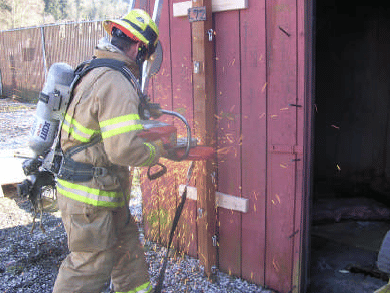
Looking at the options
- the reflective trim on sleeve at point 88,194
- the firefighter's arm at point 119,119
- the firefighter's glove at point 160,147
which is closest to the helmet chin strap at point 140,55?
the firefighter's arm at point 119,119

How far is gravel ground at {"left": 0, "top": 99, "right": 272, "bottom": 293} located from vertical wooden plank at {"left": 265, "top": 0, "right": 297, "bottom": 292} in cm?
36

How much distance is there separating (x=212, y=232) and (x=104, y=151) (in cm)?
152

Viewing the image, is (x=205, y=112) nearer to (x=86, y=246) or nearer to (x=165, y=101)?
(x=165, y=101)

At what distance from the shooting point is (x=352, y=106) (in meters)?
5.89

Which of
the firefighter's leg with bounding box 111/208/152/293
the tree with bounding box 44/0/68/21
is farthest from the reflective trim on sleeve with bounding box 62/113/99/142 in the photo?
the tree with bounding box 44/0/68/21

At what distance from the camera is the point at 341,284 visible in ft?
11.0

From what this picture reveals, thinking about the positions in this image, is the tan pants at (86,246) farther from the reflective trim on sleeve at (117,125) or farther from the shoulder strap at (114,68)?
the shoulder strap at (114,68)

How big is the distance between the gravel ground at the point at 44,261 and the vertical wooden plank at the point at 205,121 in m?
0.22

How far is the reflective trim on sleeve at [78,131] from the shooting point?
2504 millimetres

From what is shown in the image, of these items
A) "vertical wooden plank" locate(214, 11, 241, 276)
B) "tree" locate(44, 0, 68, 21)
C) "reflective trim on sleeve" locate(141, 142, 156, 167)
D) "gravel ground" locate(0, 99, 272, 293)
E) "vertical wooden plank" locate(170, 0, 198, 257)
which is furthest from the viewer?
"tree" locate(44, 0, 68, 21)

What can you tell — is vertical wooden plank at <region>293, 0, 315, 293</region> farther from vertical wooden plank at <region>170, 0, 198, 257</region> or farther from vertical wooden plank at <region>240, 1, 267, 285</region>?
vertical wooden plank at <region>170, 0, 198, 257</region>

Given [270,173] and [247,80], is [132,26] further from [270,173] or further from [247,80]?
[270,173]

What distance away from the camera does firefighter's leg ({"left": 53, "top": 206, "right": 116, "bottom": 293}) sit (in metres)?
2.50

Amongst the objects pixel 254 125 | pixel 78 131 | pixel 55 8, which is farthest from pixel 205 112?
pixel 55 8
